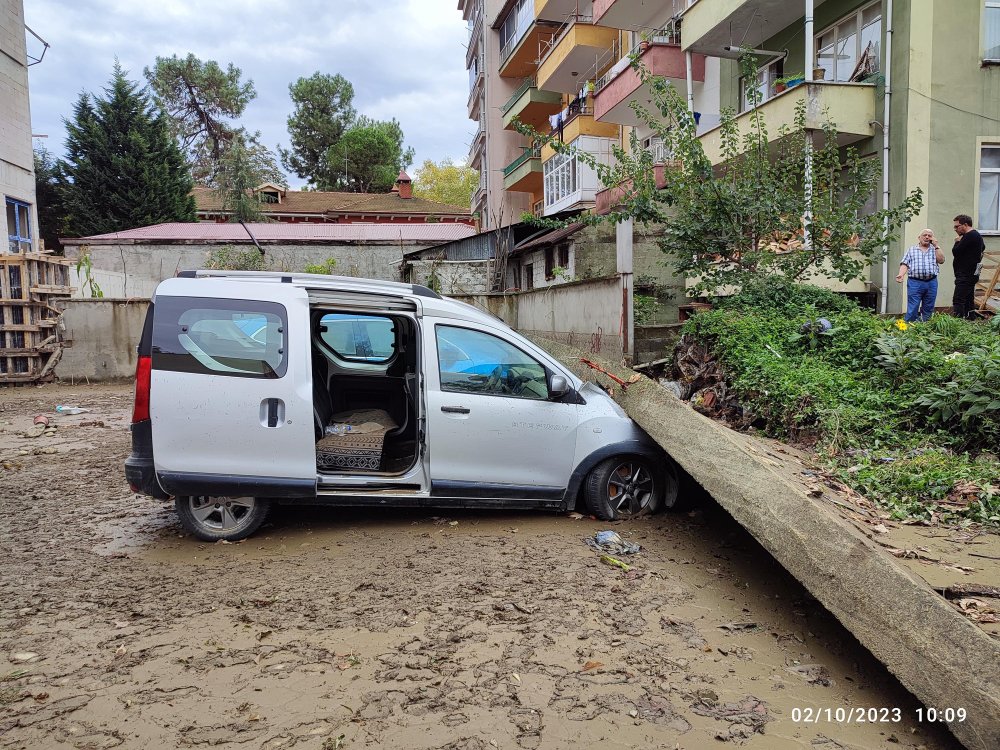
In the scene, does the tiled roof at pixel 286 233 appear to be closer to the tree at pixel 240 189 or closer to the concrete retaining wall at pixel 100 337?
the tree at pixel 240 189

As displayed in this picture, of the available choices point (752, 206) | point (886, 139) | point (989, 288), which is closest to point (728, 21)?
point (886, 139)

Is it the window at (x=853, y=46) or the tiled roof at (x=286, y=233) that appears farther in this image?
the tiled roof at (x=286, y=233)

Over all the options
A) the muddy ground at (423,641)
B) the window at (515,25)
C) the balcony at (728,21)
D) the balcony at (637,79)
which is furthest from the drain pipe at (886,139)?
the window at (515,25)

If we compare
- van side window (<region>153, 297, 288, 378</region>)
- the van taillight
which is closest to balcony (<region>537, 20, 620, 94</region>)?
van side window (<region>153, 297, 288, 378</region>)

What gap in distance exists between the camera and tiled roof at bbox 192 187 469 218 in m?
40.8

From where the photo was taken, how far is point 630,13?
20156 millimetres

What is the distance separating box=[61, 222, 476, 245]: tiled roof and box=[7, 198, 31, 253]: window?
6753 millimetres

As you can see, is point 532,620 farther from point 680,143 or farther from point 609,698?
point 680,143

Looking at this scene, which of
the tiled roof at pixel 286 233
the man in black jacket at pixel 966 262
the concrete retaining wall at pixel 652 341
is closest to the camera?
the concrete retaining wall at pixel 652 341

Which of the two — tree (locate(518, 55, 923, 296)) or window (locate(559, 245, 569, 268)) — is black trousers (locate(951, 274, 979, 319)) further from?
window (locate(559, 245, 569, 268))

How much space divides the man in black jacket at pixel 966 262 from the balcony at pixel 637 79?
883 centimetres

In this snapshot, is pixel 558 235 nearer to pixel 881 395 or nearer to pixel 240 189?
pixel 881 395

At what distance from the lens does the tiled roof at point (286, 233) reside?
26.6m

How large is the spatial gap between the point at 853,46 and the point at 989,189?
386 cm
